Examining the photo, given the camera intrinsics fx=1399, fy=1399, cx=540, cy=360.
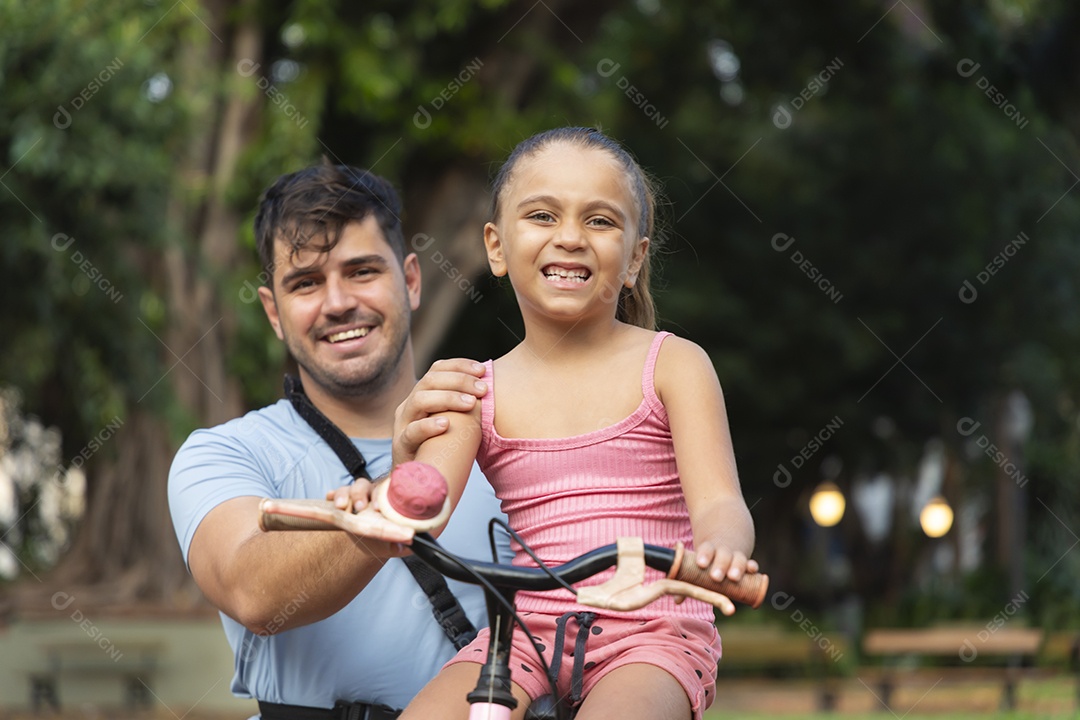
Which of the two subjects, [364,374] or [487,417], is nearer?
[487,417]

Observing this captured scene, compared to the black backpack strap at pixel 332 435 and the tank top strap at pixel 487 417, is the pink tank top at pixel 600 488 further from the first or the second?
the black backpack strap at pixel 332 435

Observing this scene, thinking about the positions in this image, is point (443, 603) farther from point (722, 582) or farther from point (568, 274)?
point (722, 582)

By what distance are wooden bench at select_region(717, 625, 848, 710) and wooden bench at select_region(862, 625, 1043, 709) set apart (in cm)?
56

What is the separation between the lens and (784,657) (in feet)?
51.9

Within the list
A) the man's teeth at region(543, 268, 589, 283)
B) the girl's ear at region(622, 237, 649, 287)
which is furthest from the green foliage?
the man's teeth at region(543, 268, 589, 283)

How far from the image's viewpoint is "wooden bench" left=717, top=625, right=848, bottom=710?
15.4 meters

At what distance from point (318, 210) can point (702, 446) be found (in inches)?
52.6

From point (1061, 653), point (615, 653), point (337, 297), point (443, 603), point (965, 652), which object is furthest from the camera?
point (1061, 653)

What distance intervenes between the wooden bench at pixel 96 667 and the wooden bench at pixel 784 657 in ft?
20.7

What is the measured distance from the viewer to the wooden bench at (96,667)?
11.5 m

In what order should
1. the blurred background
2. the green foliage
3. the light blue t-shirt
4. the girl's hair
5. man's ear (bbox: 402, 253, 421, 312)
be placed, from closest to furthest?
the girl's hair → the light blue t-shirt → man's ear (bbox: 402, 253, 421, 312) → the green foliage → the blurred background

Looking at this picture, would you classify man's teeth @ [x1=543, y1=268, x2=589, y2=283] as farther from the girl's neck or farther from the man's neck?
the man's neck

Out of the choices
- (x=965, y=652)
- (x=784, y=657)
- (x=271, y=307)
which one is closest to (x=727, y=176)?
(x=784, y=657)

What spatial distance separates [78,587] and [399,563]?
9.60m
